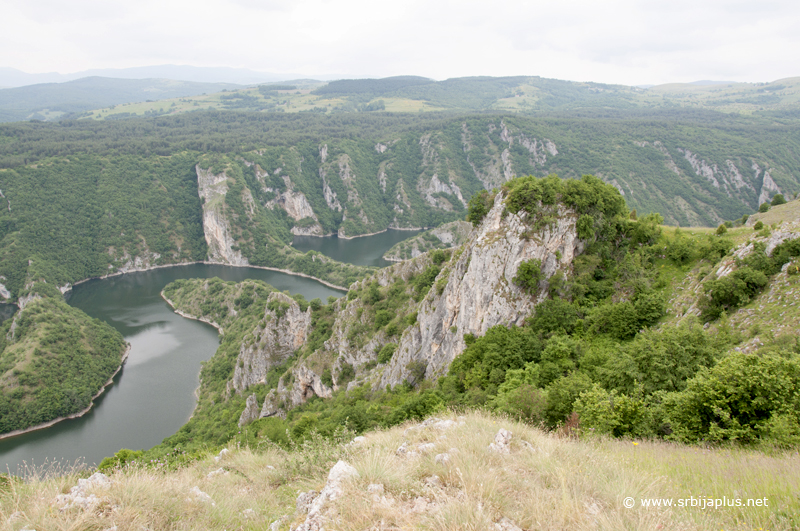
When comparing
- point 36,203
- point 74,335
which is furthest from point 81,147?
point 74,335

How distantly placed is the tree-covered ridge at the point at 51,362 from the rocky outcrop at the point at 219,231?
229 ft

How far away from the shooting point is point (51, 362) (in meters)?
70.4

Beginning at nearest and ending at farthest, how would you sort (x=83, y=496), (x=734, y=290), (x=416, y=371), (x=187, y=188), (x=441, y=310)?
(x=83, y=496) → (x=734, y=290) → (x=416, y=371) → (x=441, y=310) → (x=187, y=188)

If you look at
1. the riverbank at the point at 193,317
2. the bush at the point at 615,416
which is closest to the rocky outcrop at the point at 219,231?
the riverbank at the point at 193,317

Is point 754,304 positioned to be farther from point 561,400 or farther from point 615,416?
point 615,416

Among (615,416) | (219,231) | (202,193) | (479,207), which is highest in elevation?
(479,207)

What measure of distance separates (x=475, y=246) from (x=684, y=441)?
66.8ft

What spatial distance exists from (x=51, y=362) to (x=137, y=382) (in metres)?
13.4

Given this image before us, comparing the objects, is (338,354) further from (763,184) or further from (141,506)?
(763,184)

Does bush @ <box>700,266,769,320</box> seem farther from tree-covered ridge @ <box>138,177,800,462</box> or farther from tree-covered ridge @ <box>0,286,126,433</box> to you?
tree-covered ridge @ <box>0,286,126,433</box>

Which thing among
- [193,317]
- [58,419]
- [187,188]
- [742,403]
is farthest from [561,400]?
[187,188]

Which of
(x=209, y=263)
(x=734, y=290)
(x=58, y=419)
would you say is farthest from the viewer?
(x=209, y=263)

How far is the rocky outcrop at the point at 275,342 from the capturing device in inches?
2170

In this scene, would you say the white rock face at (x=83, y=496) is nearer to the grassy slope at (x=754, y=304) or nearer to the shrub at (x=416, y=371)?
the grassy slope at (x=754, y=304)
